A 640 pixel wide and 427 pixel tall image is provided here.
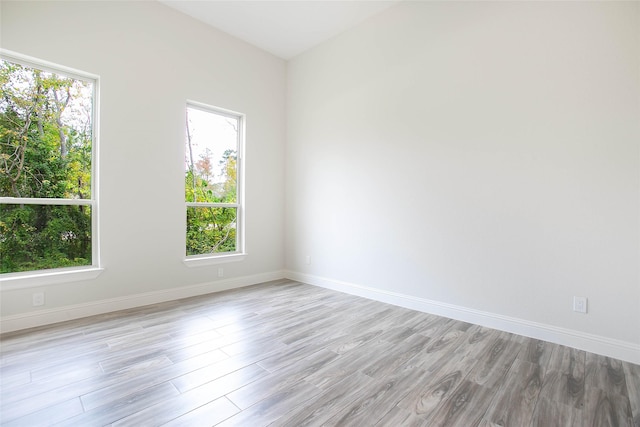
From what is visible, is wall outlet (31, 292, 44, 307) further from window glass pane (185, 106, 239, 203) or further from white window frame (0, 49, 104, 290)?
window glass pane (185, 106, 239, 203)

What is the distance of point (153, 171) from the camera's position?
335cm

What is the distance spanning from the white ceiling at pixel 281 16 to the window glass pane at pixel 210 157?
1.09 meters

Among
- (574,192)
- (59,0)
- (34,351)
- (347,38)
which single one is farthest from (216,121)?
(574,192)

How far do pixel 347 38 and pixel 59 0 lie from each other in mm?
2966

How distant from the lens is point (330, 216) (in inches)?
162

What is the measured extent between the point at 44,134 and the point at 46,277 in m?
1.30

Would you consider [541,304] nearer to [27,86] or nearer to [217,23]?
[217,23]

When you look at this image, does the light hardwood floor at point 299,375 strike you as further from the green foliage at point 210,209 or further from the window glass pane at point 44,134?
the window glass pane at point 44,134

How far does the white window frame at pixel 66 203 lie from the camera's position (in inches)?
102

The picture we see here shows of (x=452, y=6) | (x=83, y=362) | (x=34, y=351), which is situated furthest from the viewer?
(x=452, y=6)

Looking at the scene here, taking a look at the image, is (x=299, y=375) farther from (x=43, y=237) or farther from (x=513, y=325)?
(x=43, y=237)

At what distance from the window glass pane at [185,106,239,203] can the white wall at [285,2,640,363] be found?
4.11ft

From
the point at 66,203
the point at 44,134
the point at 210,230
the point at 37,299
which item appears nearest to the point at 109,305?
the point at 37,299

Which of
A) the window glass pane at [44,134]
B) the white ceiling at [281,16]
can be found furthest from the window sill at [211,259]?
the white ceiling at [281,16]
